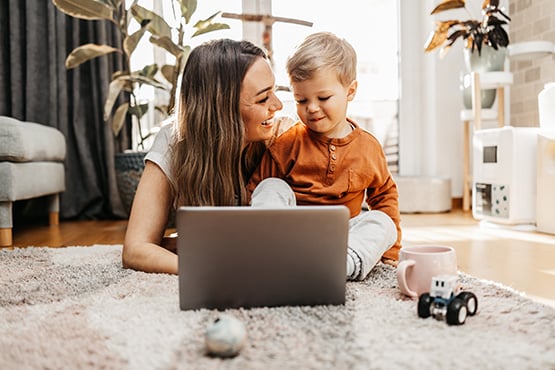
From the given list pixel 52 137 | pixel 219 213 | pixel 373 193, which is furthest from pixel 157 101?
pixel 219 213

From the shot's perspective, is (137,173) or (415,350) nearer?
(415,350)

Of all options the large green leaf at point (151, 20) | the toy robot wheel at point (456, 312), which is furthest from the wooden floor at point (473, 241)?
the large green leaf at point (151, 20)

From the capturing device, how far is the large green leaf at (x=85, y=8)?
2281mm

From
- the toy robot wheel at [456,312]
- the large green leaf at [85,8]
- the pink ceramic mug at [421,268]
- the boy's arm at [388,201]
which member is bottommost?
the toy robot wheel at [456,312]

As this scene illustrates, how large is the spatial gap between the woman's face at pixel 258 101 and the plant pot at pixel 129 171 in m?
1.22

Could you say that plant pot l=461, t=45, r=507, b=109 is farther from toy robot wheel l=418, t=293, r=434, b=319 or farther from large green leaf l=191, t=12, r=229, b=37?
toy robot wheel l=418, t=293, r=434, b=319

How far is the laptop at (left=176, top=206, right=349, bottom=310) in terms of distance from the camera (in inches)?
32.9

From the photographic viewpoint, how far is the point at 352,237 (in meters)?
1.17

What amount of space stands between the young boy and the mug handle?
9.6 inches

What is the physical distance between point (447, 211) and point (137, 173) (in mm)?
1634

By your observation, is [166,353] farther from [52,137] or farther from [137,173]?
[52,137]

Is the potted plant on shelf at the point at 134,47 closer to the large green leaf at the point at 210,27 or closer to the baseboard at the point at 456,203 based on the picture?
the large green leaf at the point at 210,27

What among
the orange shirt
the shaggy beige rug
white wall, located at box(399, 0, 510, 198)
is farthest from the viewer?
white wall, located at box(399, 0, 510, 198)

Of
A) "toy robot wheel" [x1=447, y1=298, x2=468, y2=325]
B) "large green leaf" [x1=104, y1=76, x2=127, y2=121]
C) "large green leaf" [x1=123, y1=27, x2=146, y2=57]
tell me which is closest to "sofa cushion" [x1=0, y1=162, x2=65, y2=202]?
"large green leaf" [x1=104, y1=76, x2=127, y2=121]
